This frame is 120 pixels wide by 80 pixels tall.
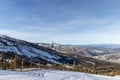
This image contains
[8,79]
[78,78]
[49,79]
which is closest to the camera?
[8,79]

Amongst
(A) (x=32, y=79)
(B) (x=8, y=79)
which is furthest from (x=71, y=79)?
(B) (x=8, y=79)

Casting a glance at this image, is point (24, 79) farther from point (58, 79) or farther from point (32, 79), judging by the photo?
point (58, 79)

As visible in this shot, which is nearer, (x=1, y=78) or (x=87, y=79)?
(x=1, y=78)

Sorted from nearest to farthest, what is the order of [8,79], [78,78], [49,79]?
A: [8,79]
[49,79]
[78,78]

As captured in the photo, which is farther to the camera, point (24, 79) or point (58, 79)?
point (58, 79)

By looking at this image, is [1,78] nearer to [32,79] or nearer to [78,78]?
[32,79]

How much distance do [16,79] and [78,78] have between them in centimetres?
966

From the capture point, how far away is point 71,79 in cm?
3238

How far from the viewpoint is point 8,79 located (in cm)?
2780

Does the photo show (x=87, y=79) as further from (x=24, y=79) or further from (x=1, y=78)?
(x=1, y=78)

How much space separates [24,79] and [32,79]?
39.9 inches

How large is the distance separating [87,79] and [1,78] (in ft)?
41.3

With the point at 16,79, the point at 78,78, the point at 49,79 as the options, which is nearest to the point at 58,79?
the point at 49,79

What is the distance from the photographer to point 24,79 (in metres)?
28.0
